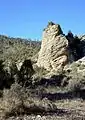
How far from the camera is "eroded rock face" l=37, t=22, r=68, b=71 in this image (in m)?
50.6

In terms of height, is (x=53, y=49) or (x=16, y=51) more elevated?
(x=16, y=51)

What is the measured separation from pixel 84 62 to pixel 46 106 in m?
36.9

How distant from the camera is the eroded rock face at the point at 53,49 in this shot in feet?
166

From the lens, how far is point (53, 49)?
2053 inches

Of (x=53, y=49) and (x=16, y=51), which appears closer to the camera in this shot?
(x=53, y=49)

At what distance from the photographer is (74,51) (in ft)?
186

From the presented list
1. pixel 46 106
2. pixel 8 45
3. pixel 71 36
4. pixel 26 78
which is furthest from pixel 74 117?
pixel 8 45

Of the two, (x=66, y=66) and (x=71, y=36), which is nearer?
(x=66, y=66)

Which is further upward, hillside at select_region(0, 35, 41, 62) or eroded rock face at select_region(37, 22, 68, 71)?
hillside at select_region(0, 35, 41, 62)

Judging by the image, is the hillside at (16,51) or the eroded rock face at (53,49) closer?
the eroded rock face at (53,49)

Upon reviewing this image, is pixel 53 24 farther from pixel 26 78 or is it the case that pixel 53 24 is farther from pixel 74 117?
pixel 74 117

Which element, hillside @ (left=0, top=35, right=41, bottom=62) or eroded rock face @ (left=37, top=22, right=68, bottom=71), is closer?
eroded rock face @ (left=37, top=22, right=68, bottom=71)

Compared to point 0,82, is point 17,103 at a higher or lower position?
lower

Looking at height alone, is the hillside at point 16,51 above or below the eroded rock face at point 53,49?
above
